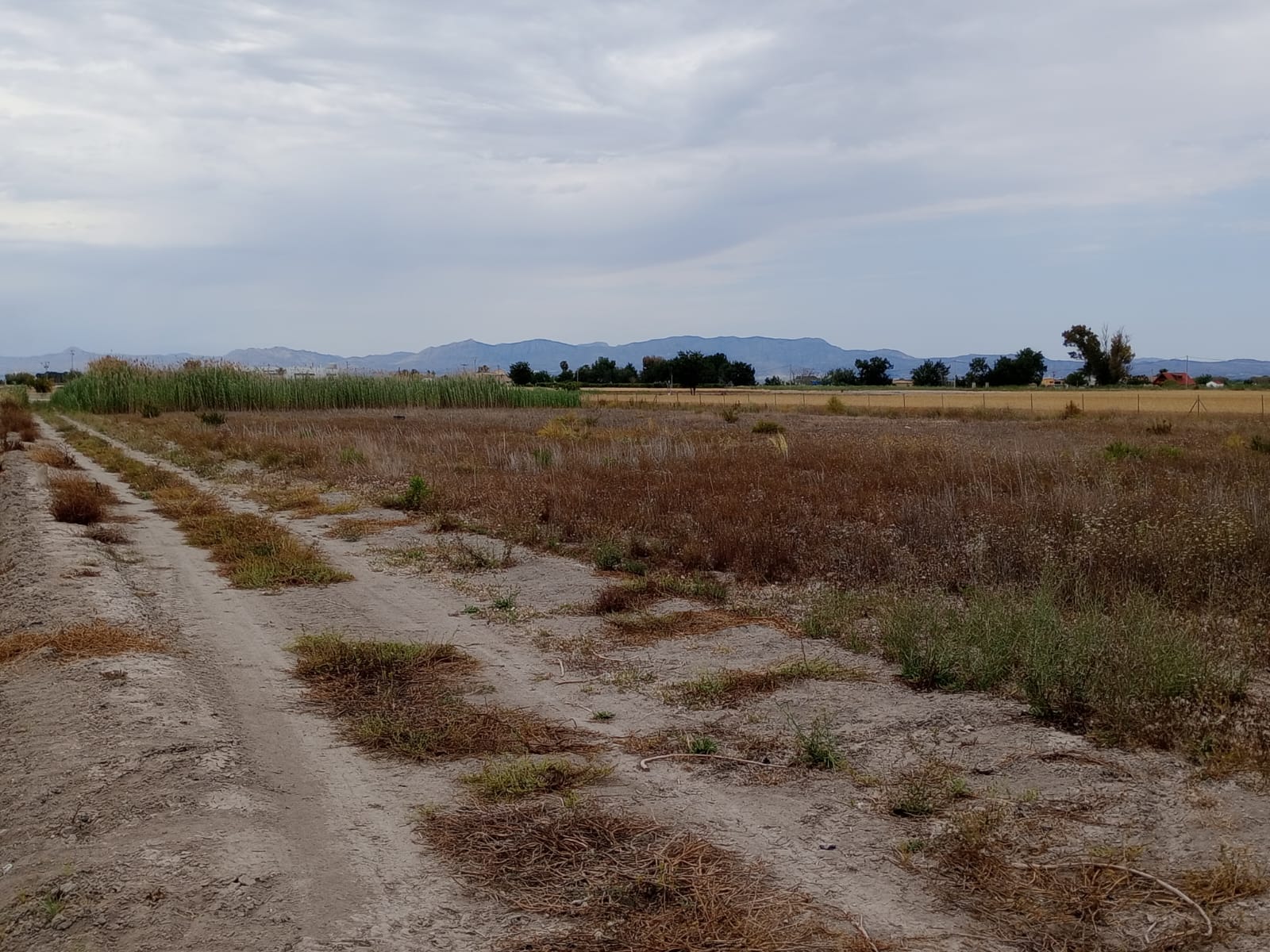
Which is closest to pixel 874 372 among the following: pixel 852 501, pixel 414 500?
pixel 414 500

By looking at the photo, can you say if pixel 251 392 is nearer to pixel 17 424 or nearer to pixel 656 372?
pixel 17 424

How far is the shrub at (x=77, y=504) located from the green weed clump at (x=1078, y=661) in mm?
11691

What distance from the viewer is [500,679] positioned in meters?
6.63

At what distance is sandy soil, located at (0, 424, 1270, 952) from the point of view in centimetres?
356

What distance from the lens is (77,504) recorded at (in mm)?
13484

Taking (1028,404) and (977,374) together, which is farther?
(977,374)

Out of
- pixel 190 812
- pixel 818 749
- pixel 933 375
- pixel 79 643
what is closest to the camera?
pixel 190 812

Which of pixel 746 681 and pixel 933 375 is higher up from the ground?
pixel 933 375

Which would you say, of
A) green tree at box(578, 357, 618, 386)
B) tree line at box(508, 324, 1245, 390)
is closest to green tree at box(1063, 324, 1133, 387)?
tree line at box(508, 324, 1245, 390)

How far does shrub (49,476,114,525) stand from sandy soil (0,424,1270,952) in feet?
20.0

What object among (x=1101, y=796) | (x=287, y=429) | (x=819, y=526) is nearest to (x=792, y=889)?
(x=1101, y=796)

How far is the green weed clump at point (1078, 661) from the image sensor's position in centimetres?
527

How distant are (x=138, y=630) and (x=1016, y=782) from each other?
21.9 ft

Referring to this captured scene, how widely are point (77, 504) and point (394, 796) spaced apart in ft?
36.9
